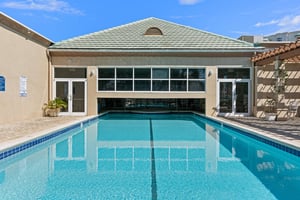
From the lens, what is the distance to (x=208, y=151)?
28.2 feet

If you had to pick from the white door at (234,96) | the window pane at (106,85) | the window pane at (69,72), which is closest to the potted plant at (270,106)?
the white door at (234,96)

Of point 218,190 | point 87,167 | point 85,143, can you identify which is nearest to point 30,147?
point 85,143

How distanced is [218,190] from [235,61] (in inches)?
531

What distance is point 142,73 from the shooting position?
58.9ft

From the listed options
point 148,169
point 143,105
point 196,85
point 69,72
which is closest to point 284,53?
point 196,85

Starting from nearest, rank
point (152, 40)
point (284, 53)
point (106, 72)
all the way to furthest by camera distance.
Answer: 1. point (284, 53)
2. point (106, 72)
3. point (152, 40)

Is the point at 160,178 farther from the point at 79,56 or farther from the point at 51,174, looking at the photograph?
the point at 79,56

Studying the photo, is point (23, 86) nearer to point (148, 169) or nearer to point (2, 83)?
point (2, 83)

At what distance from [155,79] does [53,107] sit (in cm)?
580

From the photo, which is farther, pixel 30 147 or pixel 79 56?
pixel 79 56

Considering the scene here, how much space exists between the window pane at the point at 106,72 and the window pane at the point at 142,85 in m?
1.41

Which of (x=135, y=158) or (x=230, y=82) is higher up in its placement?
(x=230, y=82)

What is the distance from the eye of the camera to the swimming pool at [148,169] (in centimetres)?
504

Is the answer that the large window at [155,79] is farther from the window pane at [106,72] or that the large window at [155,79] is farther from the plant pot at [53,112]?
the plant pot at [53,112]
